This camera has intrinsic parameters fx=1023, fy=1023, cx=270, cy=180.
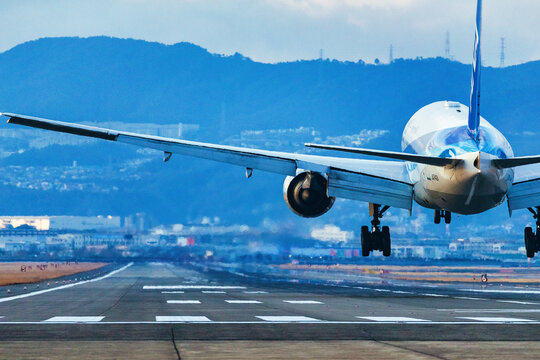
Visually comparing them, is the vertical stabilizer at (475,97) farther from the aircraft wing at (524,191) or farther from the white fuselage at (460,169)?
the aircraft wing at (524,191)

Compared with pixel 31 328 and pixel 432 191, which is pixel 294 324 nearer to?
pixel 31 328

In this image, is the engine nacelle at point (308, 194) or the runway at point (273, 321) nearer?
the runway at point (273, 321)

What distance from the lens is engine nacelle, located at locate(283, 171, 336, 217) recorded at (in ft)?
143

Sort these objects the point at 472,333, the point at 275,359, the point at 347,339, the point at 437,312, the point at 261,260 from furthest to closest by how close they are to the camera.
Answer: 1. the point at 261,260
2. the point at 437,312
3. the point at 472,333
4. the point at 347,339
5. the point at 275,359

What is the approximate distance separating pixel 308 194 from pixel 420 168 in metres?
6.03

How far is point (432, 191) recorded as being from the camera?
124 feet

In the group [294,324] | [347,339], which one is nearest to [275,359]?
[347,339]

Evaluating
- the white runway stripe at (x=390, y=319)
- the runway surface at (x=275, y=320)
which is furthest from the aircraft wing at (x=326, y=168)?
the white runway stripe at (x=390, y=319)

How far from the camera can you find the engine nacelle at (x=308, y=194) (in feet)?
143

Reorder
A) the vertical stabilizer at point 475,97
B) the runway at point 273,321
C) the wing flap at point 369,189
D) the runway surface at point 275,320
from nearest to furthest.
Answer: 1. the runway at point 273,321
2. the runway surface at point 275,320
3. the vertical stabilizer at point 475,97
4. the wing flap at point 369,189

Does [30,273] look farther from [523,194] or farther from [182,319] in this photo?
[182,319]

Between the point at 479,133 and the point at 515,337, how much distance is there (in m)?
14.7

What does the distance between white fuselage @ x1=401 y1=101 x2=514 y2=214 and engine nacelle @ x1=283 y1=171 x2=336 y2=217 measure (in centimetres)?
461

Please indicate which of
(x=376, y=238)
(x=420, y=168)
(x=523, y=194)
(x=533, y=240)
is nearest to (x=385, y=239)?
(x=376, y=238)
